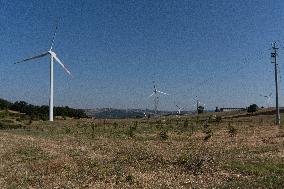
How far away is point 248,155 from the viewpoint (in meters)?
27.5

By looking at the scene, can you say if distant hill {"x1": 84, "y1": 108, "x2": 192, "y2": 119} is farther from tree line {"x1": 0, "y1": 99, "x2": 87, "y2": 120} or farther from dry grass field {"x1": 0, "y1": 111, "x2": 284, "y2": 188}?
dry grass field {"x1": 0, "y1": 111, "x2": 284, "y2": 188}

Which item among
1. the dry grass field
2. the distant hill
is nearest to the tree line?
the distant hill

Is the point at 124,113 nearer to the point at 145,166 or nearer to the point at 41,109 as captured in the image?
the point at 41,109

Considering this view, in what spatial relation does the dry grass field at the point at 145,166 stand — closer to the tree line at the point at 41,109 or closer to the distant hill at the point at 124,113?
the distant hill at the point at 124,113

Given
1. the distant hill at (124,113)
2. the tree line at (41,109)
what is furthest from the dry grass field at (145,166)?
the tree line at (41,109)

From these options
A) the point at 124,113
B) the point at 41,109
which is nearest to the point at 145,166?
the point at 41,109

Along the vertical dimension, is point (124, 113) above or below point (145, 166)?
above

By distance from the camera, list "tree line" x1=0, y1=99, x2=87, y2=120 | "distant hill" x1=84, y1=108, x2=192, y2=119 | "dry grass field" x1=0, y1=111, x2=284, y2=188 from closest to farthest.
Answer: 1. "dry grass field" x1=0, y1=111, x2=284, y2=188
2. "distant hill" x1=84, y1=108, x2=192, y2=119
3. "tree line" x1=0, y1=99, x2=87, y2=120

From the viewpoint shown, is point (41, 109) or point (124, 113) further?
point (124, 113)

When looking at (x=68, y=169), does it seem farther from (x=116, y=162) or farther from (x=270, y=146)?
(x=270, y=146)

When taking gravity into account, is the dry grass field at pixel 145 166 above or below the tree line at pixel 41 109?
below

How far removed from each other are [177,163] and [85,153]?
8.00 metres

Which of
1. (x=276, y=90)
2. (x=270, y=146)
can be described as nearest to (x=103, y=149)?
(x=270, y=146)

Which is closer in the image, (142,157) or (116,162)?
(116,162)
